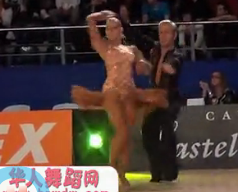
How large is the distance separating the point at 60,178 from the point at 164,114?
2.66 meters

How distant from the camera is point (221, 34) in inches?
356

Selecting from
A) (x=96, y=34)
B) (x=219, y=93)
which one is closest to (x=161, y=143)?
(x=96, y=34)

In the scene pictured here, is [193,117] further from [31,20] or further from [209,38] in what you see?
[31,20]

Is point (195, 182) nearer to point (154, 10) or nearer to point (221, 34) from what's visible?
point (221, 34)

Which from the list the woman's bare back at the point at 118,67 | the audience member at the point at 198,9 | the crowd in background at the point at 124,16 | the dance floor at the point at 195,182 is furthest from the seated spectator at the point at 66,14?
the woman's bare back at the point at 118,67

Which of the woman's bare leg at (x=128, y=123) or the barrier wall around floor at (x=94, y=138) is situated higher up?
the woman's bare leg at (x=128, y=123)

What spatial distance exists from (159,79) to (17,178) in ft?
8.86

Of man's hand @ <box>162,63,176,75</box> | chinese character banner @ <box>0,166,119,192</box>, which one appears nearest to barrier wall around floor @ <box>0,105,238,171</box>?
man's hand @ <box>162,63,176,75</box>

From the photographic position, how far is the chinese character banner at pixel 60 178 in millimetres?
3955

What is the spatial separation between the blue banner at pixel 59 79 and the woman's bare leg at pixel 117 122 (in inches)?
108

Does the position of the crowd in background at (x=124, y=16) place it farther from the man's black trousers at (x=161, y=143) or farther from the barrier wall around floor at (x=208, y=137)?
the man's black trousers at (x=161, y=143)

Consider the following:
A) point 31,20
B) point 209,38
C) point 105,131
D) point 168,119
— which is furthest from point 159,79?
point 31,20

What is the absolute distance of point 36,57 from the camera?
9.16 metres

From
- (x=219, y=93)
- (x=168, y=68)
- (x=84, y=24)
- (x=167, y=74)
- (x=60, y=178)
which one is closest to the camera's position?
(x=60, y=178)
